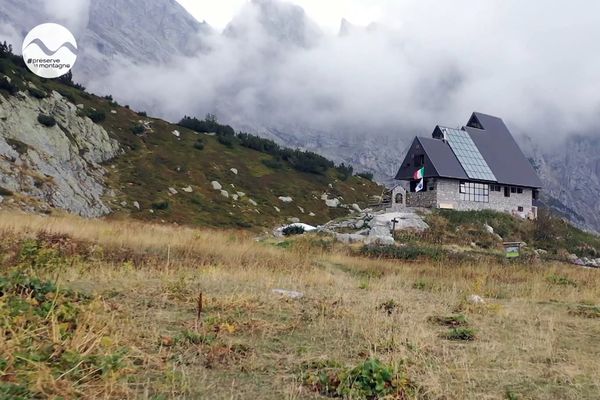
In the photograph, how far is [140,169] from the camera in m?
57.3

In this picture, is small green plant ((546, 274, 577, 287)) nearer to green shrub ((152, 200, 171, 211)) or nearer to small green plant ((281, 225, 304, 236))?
small green plant ((281, 225, 304, 236))

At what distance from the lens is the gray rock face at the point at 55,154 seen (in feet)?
128

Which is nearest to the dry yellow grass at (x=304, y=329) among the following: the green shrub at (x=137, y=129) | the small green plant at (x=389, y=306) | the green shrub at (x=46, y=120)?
the small green plant at (x=389, y=306)

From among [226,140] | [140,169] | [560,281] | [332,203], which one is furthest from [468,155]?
[226,140]

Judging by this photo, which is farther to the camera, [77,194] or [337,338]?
[77,194]

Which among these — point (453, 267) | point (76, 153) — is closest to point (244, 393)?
point (453, 267)

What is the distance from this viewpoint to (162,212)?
4653cm

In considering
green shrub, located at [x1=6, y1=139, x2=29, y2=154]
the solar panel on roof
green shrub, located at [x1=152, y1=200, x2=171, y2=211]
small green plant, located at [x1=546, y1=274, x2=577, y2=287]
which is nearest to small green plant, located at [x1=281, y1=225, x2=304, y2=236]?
green shrub, located at [x1=152, y1=200, x2=171, y2=211]

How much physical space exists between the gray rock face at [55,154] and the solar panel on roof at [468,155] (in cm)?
3810

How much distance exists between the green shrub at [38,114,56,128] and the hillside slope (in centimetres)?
13

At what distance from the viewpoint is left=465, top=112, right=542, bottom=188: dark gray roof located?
55.4 metres

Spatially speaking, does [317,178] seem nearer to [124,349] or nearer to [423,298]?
[423,298]

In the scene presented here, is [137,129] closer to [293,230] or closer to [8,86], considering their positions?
[8,86]

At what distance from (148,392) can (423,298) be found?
815cm
